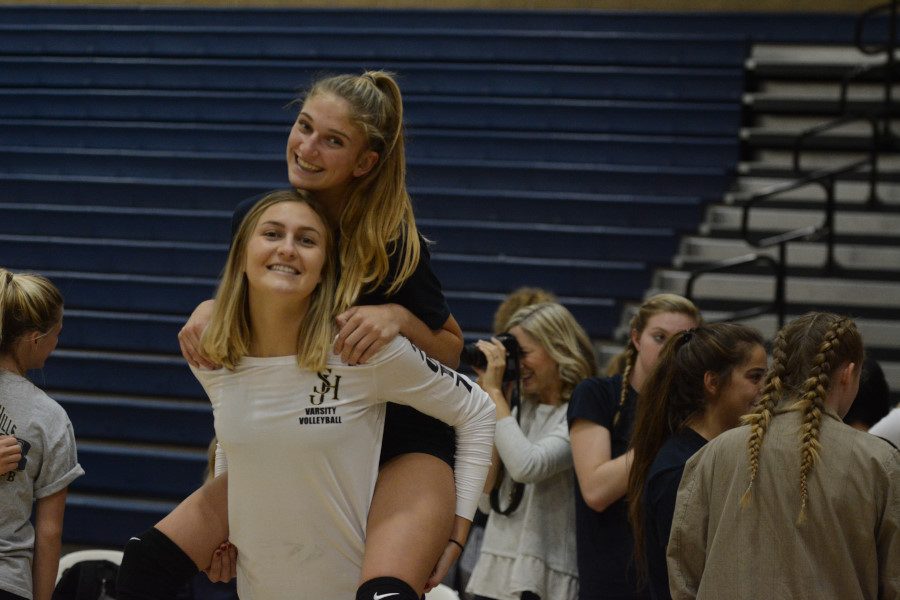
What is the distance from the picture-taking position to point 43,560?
2.90 meters

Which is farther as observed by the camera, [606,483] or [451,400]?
[606,483]

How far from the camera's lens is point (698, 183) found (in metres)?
6.92

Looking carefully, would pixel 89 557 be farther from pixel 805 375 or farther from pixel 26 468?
pixel 805 375

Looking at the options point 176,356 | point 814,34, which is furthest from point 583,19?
point 176,356

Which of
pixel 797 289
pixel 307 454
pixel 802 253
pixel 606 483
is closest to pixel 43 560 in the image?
pixel 307 454

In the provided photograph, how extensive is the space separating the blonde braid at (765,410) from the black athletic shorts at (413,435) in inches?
25.0

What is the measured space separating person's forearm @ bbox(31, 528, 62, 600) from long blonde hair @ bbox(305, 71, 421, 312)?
106cm

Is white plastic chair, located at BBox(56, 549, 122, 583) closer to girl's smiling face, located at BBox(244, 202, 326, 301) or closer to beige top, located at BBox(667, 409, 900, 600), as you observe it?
girl's smiling face, located at BBox(244, 202, 326, 301)

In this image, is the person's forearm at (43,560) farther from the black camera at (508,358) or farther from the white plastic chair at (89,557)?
the black camera at (508,358)

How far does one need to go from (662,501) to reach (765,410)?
15.5 inches

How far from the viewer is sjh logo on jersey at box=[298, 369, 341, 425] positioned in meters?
2.37

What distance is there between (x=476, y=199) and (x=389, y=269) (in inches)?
176

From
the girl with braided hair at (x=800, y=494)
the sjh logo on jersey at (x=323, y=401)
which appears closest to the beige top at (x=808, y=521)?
the girl with braided hair at (x=800, y=494)

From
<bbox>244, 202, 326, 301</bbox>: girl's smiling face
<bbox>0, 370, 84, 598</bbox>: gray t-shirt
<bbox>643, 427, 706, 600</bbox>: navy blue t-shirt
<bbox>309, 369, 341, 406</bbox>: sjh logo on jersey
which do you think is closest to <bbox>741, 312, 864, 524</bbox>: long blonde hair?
<bbox>643, 427, 706, 600</bbox>: navy blue t-shirt
